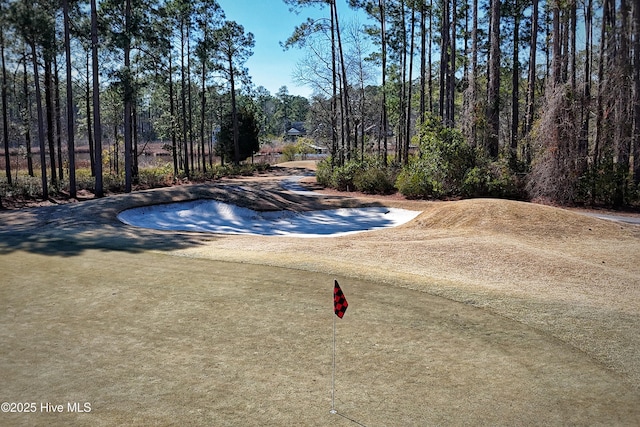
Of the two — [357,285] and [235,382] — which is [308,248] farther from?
[235,382]

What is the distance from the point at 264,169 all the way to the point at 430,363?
4919 cm

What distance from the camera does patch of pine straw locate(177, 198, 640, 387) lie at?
26.9ft

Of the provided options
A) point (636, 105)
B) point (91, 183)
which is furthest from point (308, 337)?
point (91, 183)

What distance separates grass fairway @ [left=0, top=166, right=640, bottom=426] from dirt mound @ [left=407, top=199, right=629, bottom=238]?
10.9 ft

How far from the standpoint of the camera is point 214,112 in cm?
7594

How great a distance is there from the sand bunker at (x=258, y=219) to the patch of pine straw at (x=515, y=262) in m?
4.25

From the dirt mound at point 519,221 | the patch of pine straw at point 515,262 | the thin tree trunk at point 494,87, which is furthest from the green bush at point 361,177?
the dirt mound at point 519,221

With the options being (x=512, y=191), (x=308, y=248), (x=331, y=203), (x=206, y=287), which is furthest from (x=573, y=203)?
(x=206, y=287)

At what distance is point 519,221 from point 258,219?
13.0m

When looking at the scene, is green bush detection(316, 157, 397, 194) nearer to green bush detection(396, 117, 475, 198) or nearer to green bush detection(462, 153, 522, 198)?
green bush detection(396, 117, 475, 198)

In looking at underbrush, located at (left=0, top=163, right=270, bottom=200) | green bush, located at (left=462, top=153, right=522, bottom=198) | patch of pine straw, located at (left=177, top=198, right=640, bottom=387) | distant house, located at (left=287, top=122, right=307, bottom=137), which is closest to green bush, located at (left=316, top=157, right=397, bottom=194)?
green bush, located at (left=462, top=153, right=522, bottom=198)

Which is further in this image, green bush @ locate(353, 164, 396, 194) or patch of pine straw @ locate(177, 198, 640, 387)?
green bush @ locate(353, 164, 396, 194)

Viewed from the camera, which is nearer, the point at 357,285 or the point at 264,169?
the point at 357,285

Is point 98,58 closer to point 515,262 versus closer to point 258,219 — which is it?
point 258,219
